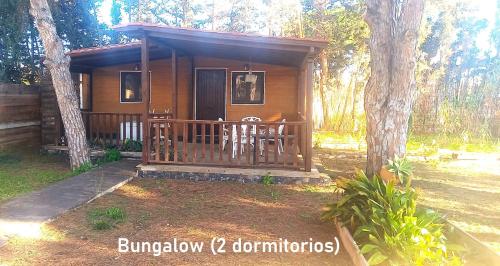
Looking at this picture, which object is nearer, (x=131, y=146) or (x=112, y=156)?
(x=112, y=156)

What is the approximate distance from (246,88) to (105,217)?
21.5ft

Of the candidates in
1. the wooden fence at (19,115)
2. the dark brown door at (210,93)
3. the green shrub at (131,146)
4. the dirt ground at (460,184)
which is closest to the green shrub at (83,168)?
the green shrub at (131,146)

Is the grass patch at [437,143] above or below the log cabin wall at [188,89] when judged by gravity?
below

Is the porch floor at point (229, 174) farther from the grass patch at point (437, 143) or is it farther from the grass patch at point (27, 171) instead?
the grass patch at point (437, 143)

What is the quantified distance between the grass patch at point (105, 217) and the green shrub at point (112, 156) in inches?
144

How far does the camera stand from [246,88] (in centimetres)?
1053

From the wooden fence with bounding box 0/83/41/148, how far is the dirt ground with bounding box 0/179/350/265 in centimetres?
455

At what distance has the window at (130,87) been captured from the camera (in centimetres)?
1077

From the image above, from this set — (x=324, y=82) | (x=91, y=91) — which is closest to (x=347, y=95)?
(x=324, y=82)

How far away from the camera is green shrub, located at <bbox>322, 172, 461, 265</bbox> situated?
2.94 metres

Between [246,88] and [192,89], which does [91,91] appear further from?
[246,88]

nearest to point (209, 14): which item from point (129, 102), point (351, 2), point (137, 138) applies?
point (351, 2)

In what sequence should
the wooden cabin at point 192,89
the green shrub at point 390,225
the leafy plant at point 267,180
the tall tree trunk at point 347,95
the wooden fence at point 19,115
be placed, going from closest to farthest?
the green shrub at point 390,225 → the leafy plant at point 267,180 → the wooden fence at point 19,115 → the wooden cabin at point 192,89 → the tall tree trunk at point 347,95

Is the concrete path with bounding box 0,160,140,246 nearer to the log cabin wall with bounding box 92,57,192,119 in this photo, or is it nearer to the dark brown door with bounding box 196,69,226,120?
the log cabin wall with bounding box 92,57,192,119
